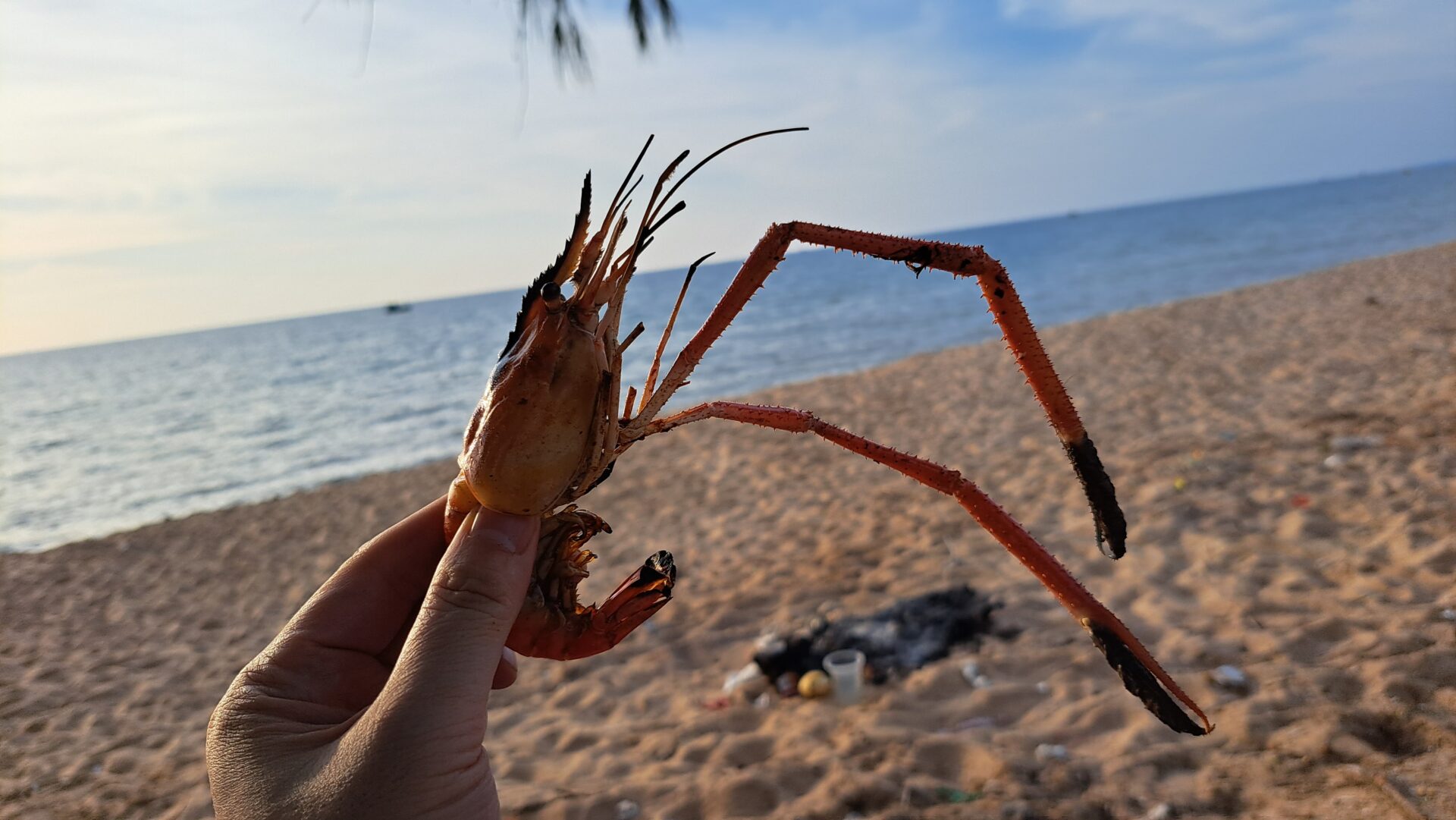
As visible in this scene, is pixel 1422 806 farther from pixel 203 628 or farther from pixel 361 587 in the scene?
pixel 203 628

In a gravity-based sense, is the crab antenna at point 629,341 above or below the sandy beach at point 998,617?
above

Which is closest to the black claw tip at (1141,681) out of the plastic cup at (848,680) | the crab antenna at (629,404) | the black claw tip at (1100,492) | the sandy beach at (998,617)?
the black claw tip at (1100,492)

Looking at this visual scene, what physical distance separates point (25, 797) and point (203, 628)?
305cm

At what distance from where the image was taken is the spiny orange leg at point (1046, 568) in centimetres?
175

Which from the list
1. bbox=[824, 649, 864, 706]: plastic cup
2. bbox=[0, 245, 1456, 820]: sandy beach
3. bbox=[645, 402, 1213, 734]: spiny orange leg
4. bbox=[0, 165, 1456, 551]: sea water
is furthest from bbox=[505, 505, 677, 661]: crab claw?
bbox=[824, 649, 864, 706]: plastic cup

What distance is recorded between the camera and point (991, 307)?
1796 mm

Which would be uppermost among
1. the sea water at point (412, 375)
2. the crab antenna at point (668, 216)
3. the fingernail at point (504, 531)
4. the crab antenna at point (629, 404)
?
the crab antenna at point (668, 216)

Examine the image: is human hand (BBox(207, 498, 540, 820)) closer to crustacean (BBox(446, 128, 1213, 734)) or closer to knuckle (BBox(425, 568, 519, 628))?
knuckle (BBox(425, 568, 519, 628))

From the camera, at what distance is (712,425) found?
13.0 meters

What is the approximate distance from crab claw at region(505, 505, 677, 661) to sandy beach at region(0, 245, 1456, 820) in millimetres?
1704

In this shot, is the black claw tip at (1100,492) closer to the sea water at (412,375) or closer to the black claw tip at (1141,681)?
the black claw tip at (1141,681)

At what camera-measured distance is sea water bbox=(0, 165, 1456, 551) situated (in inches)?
703

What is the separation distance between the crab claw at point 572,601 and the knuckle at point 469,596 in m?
0.40

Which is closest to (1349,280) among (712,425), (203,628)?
(712,425)
